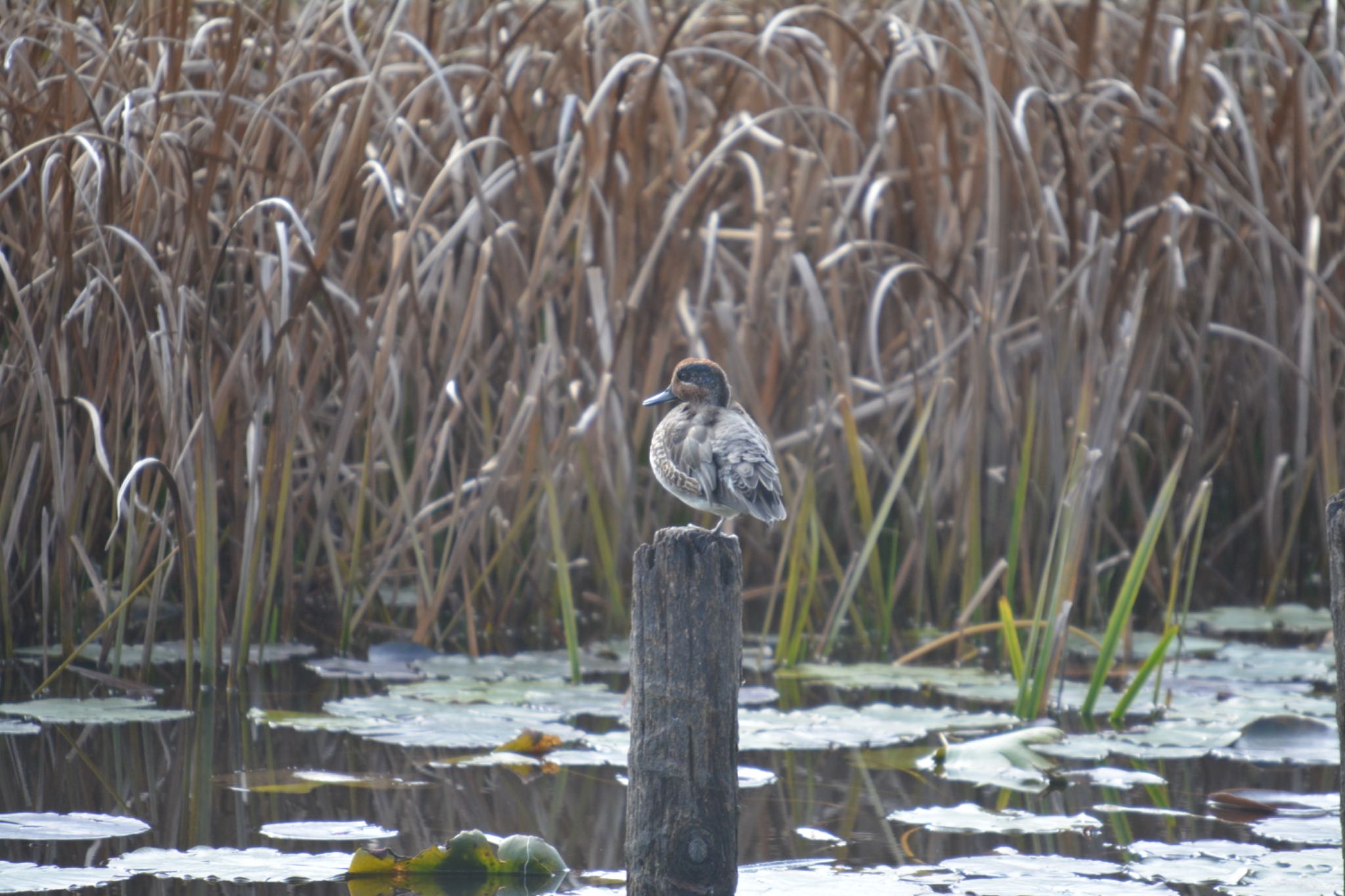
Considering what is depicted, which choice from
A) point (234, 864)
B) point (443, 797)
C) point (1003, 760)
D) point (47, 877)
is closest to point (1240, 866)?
point (1003, 760)

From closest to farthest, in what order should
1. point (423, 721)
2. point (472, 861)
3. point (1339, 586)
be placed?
point (1339, 586)
point (472, 861)
point (423, 721)

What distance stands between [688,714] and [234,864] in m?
0.95

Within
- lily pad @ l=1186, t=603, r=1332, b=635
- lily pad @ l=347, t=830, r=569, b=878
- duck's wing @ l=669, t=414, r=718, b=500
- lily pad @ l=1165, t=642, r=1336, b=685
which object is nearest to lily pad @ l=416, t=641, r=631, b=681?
duck's wing @ l=669, t=414, r=718, b=500

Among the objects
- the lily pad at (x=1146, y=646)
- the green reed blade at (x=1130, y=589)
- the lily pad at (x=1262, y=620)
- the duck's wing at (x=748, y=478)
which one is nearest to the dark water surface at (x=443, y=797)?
the green reed blade at (x=1130, y=589)

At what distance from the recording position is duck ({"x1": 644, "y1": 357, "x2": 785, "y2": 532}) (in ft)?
10.8

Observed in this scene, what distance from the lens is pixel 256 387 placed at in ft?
15.4

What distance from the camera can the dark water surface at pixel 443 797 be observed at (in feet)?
10.9

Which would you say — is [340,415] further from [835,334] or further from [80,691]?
[835,334]

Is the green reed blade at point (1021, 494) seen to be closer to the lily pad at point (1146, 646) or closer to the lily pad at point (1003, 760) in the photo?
the lily pad at point (1146, 646)

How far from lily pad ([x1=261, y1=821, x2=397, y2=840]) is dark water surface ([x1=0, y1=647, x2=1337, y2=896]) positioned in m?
0.03

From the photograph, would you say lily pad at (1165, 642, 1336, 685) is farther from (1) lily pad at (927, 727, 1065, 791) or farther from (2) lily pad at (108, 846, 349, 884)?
(2) lily pad at (108, 846, 349, 884)

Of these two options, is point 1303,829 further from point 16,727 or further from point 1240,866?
point 16,727

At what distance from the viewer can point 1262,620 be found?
5.69 meters

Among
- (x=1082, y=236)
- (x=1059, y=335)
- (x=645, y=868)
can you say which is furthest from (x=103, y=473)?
(x=1082, y=236)
